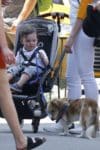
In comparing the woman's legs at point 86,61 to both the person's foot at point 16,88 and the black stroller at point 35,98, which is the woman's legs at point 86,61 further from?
the person's foot at point 16,88

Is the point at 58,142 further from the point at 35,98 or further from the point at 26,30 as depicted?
the point at 26,30

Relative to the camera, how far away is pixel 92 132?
321 inches

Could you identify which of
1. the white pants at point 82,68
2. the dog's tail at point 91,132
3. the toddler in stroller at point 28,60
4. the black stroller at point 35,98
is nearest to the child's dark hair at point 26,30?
the toddler in stroller at point 28,60

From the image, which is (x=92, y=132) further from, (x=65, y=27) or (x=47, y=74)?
(x=65, y=27)

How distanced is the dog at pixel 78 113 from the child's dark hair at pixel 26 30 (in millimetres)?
895

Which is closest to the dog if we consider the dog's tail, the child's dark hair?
the dog's tail

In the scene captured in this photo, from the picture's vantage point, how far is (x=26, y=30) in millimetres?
8914

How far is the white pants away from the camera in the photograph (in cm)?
826

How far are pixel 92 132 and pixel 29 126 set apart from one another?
1.25 m

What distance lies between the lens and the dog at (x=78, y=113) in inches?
322

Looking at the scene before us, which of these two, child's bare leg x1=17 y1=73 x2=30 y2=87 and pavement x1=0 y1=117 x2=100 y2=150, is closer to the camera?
pavement x1=0 y1=117 x2=100 y2=150

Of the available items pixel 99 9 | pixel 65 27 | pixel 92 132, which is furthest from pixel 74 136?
pixel 65 27

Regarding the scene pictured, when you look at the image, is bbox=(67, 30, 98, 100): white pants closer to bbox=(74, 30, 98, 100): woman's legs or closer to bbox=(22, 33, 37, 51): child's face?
bbox=(74, 30, 98, 100): woman's legs

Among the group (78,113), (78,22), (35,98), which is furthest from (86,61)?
(35,98)
